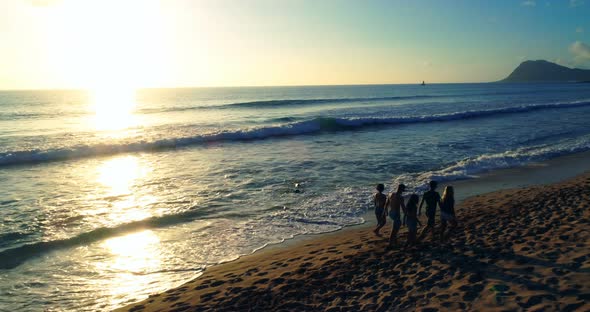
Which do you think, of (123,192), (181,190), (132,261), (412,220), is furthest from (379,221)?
(123,192)

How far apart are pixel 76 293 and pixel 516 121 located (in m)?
39.1

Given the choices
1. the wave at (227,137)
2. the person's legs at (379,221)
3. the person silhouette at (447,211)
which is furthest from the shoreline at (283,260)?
the wave at (227,137)

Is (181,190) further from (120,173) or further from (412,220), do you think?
(412,220)

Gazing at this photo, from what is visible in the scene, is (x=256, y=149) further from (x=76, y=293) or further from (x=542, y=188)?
(x=76, y=293)

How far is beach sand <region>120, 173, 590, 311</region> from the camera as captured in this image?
20.4 feet

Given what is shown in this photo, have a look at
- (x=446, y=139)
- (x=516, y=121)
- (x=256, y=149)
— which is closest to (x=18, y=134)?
(x=256, y=149)

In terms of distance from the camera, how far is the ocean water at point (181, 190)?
8914 mm

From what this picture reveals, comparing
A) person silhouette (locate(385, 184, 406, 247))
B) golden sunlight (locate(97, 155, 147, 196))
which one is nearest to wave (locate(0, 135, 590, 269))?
person silhouette (locate(385, 184, 406, 247))

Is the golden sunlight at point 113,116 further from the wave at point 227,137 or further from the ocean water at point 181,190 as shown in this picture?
the wave at point 227,137

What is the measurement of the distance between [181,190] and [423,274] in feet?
34.0

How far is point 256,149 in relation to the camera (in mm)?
25625

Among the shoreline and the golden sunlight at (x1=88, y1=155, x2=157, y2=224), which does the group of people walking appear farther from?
the golden sunlight at (x1=88, y1=155, x2=157, y2=224)

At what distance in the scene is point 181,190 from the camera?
15289mm

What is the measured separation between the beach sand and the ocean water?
4.11 feet
